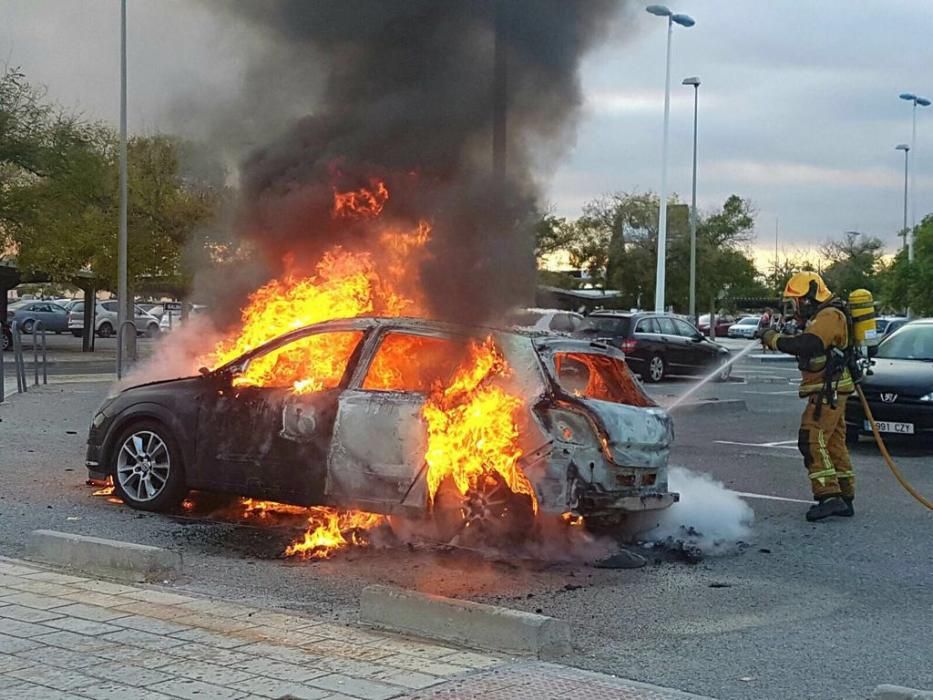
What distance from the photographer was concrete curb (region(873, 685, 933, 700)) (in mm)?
3931

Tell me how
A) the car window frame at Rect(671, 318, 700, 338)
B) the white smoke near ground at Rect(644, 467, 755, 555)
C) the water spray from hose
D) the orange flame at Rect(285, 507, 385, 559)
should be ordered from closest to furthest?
1. the orange flame at Rect(285, 507, 385, 559)
2. the white smoke near ground at Rect(644, 467, 755, 555)
3. the water spray from hose
4. the car window frame at Rect(671, 318, 700, 338)

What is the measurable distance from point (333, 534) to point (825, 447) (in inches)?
148

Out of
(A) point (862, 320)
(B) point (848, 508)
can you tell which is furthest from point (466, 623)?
(A) point (862, 320)

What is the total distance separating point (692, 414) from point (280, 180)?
28.5 feet

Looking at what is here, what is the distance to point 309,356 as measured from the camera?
7508mm

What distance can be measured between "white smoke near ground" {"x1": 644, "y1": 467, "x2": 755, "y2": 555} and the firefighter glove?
1.15 metres

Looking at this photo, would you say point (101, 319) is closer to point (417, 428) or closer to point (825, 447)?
point (825, 447)

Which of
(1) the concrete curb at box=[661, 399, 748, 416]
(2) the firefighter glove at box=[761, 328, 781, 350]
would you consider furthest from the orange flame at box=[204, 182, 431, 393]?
(1) the concrete curb at box=[661, 399, 748, 416]

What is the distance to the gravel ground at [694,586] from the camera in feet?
15.5

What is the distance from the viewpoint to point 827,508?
8.17m

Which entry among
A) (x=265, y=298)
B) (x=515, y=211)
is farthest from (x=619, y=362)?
(x=265, y=298)

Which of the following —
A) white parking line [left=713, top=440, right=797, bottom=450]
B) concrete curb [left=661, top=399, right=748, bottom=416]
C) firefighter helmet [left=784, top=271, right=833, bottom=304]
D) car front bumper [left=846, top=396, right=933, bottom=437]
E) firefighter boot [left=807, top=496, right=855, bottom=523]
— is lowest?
firefighter boot [left=807, top=496, right=855, bottom=523]

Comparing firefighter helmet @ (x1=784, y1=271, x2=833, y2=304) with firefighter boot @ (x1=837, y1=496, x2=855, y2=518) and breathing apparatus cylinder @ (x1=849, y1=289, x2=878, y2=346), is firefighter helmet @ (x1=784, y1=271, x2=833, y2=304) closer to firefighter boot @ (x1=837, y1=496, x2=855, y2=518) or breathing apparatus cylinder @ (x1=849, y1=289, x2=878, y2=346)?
breathing apparatus cylinder @ (x1=849, y1=289, x2=878, y2=346)

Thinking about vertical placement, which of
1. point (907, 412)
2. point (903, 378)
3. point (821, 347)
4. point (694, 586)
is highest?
point (821, 347)
